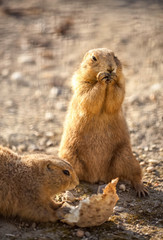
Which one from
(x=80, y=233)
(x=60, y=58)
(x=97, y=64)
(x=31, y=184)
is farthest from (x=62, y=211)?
(x=60, y=58)

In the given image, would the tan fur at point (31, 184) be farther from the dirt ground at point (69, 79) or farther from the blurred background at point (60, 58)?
the blurred background at point (60, 58)

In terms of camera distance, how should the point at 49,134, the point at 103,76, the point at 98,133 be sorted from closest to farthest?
the point at 103,76, the point at 98,133, the point at 49,134

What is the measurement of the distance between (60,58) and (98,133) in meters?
4.95

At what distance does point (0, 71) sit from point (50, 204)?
537 cm

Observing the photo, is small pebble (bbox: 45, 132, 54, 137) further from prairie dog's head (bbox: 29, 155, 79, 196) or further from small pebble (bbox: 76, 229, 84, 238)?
small pebble (bbox: 76, 229, 84, 238)

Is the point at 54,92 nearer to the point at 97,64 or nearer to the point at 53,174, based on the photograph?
the point at 97,64

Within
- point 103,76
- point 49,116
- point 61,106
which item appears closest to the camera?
point 103,76

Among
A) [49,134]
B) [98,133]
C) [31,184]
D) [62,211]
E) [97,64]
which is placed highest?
[97,64]

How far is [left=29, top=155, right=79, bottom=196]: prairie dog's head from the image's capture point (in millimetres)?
4293

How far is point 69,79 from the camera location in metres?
8.81

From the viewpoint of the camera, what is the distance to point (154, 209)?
4703mm

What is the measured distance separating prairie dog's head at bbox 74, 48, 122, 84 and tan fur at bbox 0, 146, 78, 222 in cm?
123

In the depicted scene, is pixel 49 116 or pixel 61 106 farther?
pixel 61 106

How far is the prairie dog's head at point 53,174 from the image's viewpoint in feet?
14.1
